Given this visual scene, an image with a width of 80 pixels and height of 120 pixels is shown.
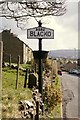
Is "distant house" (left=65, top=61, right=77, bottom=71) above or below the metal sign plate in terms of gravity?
below

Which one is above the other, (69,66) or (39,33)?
(39,33)

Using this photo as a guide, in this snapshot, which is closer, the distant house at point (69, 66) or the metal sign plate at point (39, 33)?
the metal sign plate at point (39, 33)

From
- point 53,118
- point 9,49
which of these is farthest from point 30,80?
point 9,49

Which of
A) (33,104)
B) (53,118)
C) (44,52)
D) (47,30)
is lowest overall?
(53,118)

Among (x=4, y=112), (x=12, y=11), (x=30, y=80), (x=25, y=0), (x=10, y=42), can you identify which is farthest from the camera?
(x=10, y=42)

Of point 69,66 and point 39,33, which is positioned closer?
point 39,33

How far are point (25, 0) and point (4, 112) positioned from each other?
3848 mm

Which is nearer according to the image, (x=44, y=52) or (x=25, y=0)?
(x=44, y=52)

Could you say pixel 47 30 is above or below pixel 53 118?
above

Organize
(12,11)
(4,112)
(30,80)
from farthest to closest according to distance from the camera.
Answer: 1. (30,80)
2. (12,11)
3. (4,112)

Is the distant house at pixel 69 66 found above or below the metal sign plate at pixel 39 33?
below

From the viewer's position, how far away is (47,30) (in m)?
8.89

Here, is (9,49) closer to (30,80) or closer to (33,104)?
(30,80)

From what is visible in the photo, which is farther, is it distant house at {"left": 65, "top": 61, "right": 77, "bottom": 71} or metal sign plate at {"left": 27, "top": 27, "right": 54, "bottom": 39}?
distant house at {"left": 65, "top": 61, "right": 77, "bottom": 71}
